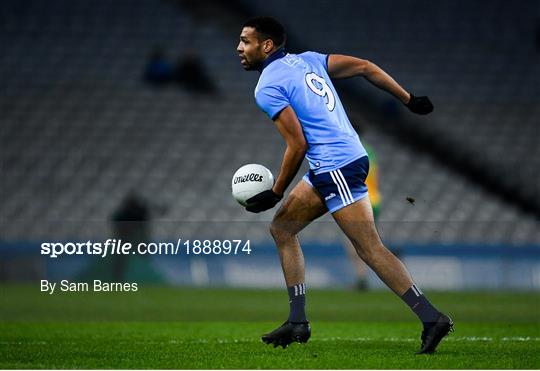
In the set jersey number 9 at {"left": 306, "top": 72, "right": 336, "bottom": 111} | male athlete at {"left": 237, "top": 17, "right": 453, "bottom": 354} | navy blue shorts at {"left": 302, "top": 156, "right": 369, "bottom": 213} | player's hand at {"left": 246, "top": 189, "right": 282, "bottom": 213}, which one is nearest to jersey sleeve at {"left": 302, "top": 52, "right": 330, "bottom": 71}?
male athlete at {"left": 237, "top": 17, "right": 453, "bottom": 354}

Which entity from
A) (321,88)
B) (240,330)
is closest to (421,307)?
(321,88)

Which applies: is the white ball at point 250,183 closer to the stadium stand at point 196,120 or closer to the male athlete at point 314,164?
the male athlete at point 314,164

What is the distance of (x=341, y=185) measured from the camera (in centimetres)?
639

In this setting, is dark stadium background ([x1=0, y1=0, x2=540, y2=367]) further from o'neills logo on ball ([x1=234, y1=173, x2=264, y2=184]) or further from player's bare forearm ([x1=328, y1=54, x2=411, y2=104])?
o'neills logo on ball ([x1=234, y1=173, x2=264, y2=184])

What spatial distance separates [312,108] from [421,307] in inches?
53.0

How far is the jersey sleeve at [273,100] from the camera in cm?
634

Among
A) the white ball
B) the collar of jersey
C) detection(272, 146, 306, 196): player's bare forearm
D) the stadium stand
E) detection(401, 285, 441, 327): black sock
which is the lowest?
the stadium stand

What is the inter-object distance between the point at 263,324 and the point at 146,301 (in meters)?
1.19

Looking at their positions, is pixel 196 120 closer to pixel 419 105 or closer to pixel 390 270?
pixel 419 105

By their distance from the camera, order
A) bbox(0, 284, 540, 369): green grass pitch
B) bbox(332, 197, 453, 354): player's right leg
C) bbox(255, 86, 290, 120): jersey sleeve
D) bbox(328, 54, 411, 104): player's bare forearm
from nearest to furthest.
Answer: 1. bbox(0, 284, 540, 369): green grass pitch
2. bbox(332, 197, 453, 354): player's right leg
3. bbox(255, 86, 290, 120): jersey sleeve
4. bbox(328, 54, 411, 104): player's bare forearm

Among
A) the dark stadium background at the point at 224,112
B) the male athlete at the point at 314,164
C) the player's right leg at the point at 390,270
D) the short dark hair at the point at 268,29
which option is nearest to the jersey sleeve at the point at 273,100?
the male athlete at the point at 314,164

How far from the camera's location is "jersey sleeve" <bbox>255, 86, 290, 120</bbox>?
6.34 metres

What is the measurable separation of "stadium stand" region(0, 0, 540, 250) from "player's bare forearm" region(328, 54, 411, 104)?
10.2 m

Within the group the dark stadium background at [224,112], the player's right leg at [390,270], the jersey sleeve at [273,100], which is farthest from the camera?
the dark stadium background at [224,112]
